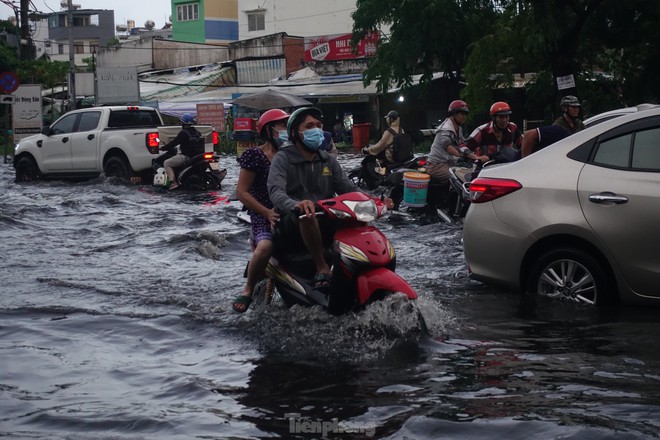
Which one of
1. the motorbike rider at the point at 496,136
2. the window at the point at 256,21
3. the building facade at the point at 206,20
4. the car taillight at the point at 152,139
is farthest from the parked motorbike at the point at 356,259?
the building facade at the point at 206,20

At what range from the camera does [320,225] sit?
712cm

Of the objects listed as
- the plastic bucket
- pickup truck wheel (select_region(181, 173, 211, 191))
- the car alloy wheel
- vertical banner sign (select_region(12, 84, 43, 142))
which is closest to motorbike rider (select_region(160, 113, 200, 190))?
pickup truck wheel (select_region(181, 173, 211, 191))

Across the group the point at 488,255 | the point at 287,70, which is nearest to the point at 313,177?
the point at 488,255

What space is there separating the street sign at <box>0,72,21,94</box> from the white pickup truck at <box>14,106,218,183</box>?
236 inches

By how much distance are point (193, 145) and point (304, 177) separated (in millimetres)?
13542

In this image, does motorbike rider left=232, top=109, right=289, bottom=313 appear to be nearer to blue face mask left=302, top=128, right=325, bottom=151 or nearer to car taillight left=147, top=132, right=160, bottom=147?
blue face mask left=302, top=128, right=325, bottom=151

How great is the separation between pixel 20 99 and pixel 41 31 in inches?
3301

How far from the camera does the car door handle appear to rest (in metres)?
7.18

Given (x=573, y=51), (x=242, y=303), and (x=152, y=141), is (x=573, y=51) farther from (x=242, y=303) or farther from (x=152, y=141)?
(x=242, y=303)

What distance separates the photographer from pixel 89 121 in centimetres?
2250

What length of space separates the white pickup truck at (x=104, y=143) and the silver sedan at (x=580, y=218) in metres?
13.9

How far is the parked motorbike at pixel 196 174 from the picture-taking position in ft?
67.6

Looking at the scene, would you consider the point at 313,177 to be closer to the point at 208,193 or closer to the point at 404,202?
the point at 404,202

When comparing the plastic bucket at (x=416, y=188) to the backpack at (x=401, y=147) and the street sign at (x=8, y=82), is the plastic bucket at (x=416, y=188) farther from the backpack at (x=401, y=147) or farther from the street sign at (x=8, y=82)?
the street sign at (x=8, y=82)
